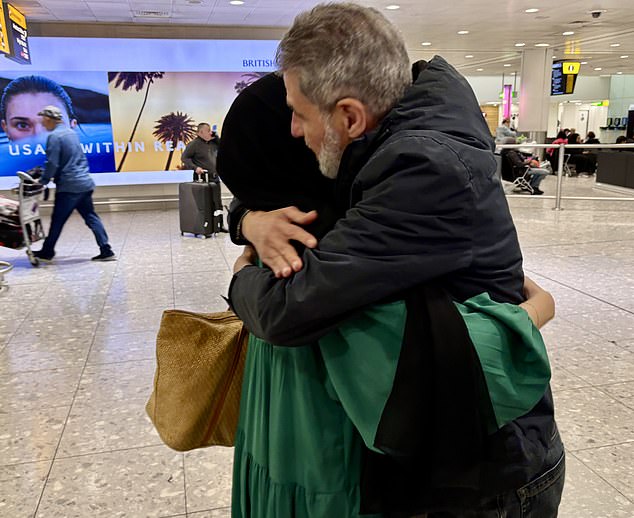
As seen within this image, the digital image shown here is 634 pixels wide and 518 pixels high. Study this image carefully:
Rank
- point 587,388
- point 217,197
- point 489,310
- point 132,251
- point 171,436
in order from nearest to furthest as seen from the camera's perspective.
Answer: point 489,310, point 171,436, point 587,388, point 132,251, point 217,197

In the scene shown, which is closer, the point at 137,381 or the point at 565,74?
the point at 137,381

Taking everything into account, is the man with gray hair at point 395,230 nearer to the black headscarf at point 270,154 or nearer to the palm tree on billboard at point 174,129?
the black headscarf at point 270,154

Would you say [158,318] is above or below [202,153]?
below

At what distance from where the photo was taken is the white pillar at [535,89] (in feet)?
47.5

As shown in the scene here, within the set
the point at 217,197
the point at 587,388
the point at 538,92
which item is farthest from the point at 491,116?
the point at 587,388

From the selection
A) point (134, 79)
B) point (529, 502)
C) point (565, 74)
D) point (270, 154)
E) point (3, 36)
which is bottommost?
point (529, 502)

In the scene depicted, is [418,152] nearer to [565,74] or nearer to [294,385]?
[294,385]

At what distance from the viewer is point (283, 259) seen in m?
0.84

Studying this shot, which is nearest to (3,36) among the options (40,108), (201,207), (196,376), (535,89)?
(40,108)

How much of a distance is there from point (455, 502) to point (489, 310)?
303mm

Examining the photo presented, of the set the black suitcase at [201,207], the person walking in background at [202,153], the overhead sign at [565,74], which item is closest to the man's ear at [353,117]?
the black suitcase at [201,207]

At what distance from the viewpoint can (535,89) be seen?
14.5 meters

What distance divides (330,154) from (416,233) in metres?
0.20

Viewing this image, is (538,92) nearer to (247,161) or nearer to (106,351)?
(106,351)
